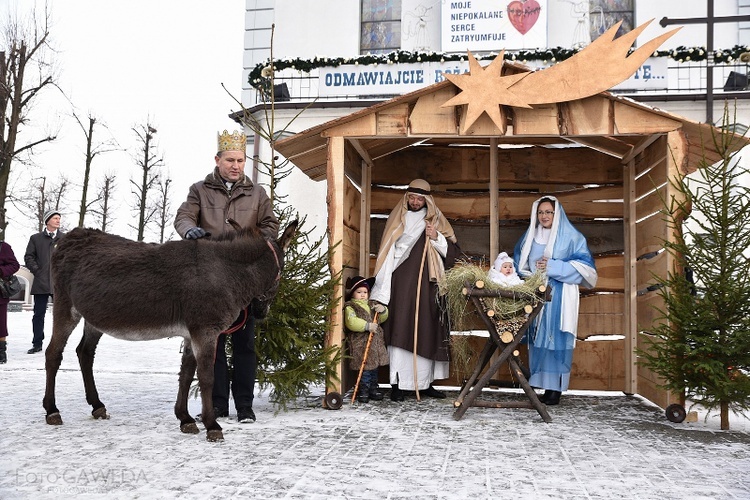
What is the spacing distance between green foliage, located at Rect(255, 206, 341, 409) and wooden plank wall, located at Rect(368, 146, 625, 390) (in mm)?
1853

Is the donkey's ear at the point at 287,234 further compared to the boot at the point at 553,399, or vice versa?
the boot at the point at 553,399

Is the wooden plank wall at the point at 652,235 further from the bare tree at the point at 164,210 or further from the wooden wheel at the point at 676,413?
the bare tree at the point at 164,210

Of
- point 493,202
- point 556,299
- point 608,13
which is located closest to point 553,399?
point 556,299

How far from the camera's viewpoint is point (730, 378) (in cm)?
559

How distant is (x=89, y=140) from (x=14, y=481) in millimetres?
23533

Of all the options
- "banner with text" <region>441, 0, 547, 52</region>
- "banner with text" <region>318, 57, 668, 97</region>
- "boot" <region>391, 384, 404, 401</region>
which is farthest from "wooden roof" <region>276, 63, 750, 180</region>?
"banner with text" <region>441, 0, 547, 52</region>

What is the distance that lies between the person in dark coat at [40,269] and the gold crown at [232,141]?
244 inches

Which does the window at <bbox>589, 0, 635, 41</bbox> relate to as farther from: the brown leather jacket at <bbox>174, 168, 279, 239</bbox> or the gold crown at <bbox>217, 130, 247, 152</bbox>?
the brown leather jacket at <bbox>174, 168, 279, 239</bbox>

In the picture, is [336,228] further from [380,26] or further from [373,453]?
[380,26]

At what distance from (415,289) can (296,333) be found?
4.77 feet

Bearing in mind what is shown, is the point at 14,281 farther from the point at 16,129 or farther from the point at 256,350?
the point at 16,129

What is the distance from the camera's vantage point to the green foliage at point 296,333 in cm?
628

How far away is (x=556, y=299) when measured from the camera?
22.9ft

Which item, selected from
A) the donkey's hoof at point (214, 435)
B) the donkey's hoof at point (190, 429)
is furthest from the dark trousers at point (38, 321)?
the donkey's hoof at point (214, 435)
